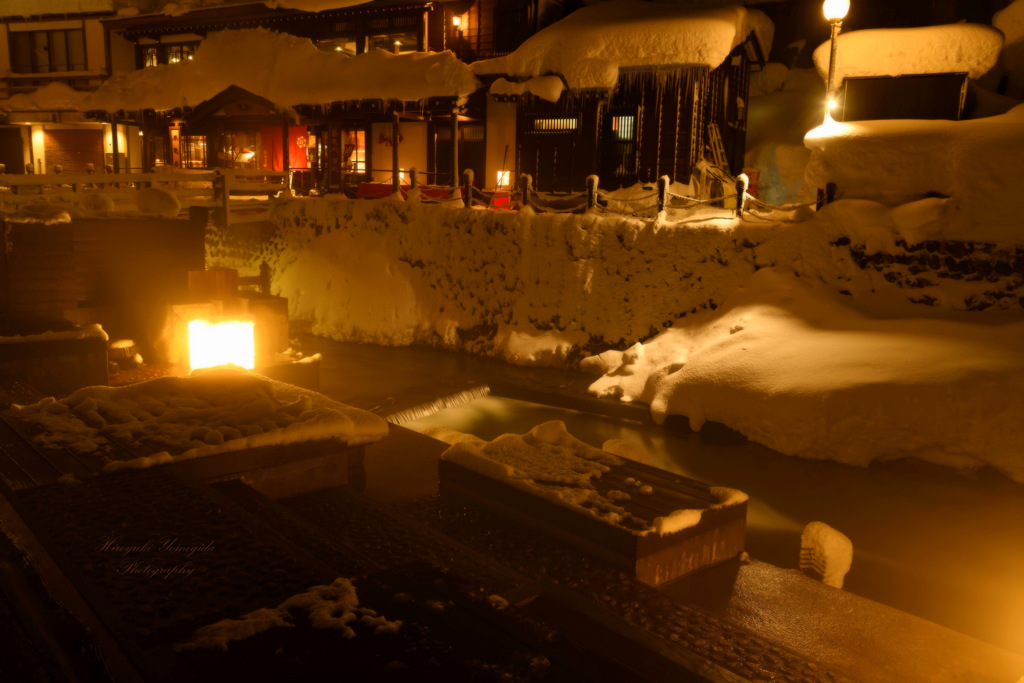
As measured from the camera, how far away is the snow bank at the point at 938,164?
10.8 m

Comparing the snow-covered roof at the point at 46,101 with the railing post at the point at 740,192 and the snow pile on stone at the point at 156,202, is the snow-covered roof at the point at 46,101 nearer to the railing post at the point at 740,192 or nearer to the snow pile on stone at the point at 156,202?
the snow pile on stone at the point at 156,202

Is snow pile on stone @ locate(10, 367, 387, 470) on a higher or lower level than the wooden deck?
higher

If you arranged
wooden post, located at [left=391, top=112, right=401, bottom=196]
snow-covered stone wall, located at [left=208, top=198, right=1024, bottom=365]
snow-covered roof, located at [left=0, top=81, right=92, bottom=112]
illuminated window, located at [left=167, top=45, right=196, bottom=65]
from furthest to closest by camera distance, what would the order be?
snow-covered roof, located at [left=0, top=81, right=92, bottom=112] → illuminated window, located at [left=167, top=45, right=196, bottom=65] → wooden post, located at [left=391, top=112, right=401, bottom=196] → snow-covered stone wall, located at [left=208, top=198, right=1024, bottom=365]

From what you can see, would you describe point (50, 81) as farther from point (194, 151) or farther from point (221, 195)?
point (221, 195)

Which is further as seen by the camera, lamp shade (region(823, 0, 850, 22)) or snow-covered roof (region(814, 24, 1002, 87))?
snow-covered roof (region(814, 24, 1002, 87))

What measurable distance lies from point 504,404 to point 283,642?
32.8ft

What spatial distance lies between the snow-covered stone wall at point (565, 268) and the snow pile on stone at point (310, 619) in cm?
1064

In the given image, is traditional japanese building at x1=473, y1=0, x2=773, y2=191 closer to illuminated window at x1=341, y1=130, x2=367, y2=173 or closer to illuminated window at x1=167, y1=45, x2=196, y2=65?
illuminated window at x1=341, y1=130, x2=367, y2=173

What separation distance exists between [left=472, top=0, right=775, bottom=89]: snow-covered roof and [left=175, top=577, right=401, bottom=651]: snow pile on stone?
15271mm

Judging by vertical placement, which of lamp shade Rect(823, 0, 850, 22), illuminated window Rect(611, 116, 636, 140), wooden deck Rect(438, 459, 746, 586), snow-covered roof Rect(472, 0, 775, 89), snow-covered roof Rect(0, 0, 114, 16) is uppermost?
snow-covered roof Rect(0, 0, 114, 16)

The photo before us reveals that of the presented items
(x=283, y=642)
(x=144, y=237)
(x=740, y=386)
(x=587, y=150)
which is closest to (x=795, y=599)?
(x=283, y=642)

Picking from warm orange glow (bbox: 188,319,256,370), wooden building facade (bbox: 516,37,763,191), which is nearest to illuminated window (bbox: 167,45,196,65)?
wooden building facade (bbox: 516,37,763,191)

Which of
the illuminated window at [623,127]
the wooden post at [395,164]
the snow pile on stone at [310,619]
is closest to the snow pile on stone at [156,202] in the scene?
the wooden post at [395,164]

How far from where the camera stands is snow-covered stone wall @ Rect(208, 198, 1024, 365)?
38.0ft
